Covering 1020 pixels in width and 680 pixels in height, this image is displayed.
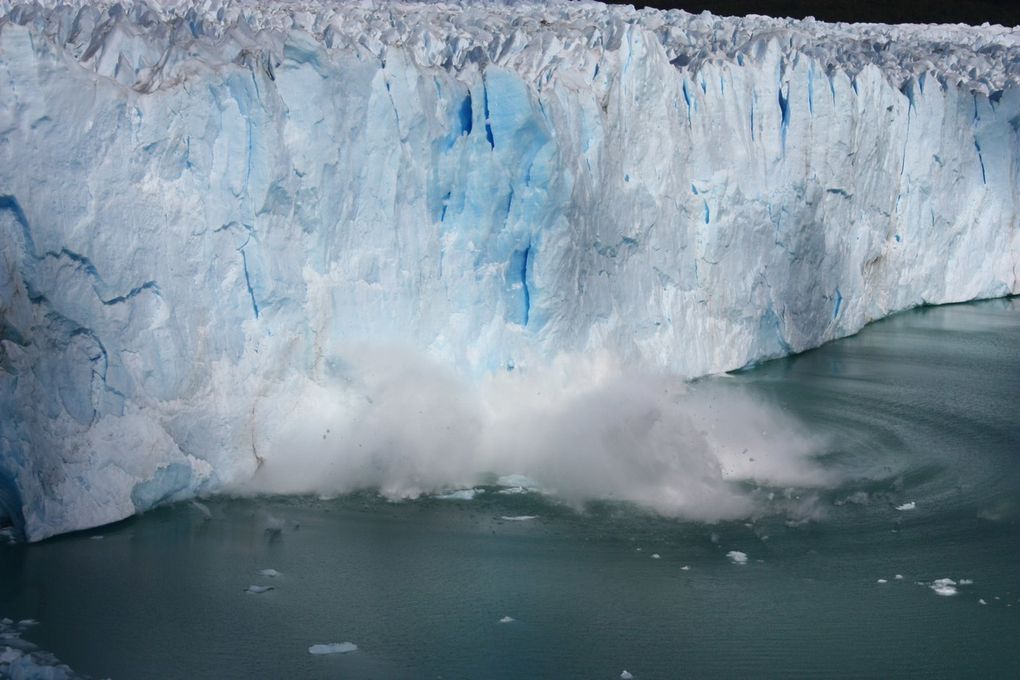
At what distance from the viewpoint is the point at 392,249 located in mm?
5715

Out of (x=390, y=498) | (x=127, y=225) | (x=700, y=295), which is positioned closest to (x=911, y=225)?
(x=700, y=295)

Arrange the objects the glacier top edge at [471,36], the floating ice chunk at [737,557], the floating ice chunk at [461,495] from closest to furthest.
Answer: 1. the floating ice chunk at [737,557]
2. the floating ice chunk at [461,495]
3. the glacier top edge at [471,36]

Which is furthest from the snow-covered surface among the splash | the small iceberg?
the small iceberg

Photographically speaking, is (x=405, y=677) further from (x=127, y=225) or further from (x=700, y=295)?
(x=700, y=295)

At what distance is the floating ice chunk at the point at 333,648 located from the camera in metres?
3.95

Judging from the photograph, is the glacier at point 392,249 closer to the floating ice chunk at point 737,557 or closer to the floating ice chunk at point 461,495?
the floating ice chunk at point 461,495

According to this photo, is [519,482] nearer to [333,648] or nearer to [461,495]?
[461,495]

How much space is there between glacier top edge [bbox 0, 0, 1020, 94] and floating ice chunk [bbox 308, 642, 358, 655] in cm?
239

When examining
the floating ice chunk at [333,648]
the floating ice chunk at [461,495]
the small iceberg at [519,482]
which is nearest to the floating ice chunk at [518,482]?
the small iceberg at [519,482]

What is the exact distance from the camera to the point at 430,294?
582 centimetres

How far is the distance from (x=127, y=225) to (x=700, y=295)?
10.9 ft

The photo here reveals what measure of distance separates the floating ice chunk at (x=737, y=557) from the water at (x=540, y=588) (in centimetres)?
4

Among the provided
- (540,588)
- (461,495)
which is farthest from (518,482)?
(540,588)

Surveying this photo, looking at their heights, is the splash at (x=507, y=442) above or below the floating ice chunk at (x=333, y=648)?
above
